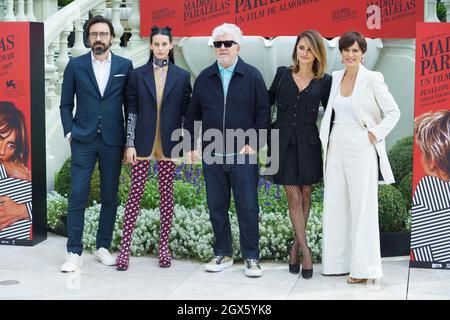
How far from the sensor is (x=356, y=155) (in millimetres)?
5676

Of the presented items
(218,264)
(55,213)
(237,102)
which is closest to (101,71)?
(237,102)

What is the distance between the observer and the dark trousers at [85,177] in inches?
240

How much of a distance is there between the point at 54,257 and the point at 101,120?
49.4 inches

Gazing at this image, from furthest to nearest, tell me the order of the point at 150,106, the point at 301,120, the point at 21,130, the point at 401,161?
the point at 401,161
the point at 21,130
the point at 150,106
the point at 301,120

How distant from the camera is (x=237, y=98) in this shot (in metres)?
5.81

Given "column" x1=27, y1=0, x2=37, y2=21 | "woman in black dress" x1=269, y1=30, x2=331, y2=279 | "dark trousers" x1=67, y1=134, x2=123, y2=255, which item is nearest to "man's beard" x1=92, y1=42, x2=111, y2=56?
"dark trousers" x1=67, y1=134, x2=123, y2=255

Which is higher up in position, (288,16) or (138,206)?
(288,16)

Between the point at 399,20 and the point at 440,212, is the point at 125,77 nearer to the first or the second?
the point at 440,212

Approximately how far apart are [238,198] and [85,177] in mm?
1154

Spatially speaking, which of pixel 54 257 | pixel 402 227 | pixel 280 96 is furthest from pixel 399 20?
pixel 54 257

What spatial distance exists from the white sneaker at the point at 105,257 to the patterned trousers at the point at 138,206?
0.51 feet

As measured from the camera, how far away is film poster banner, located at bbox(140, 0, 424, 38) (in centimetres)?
843

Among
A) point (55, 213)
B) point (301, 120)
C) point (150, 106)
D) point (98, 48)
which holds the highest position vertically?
point (98, 48)

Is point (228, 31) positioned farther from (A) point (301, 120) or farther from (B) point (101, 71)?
(B) point (101, 71)
